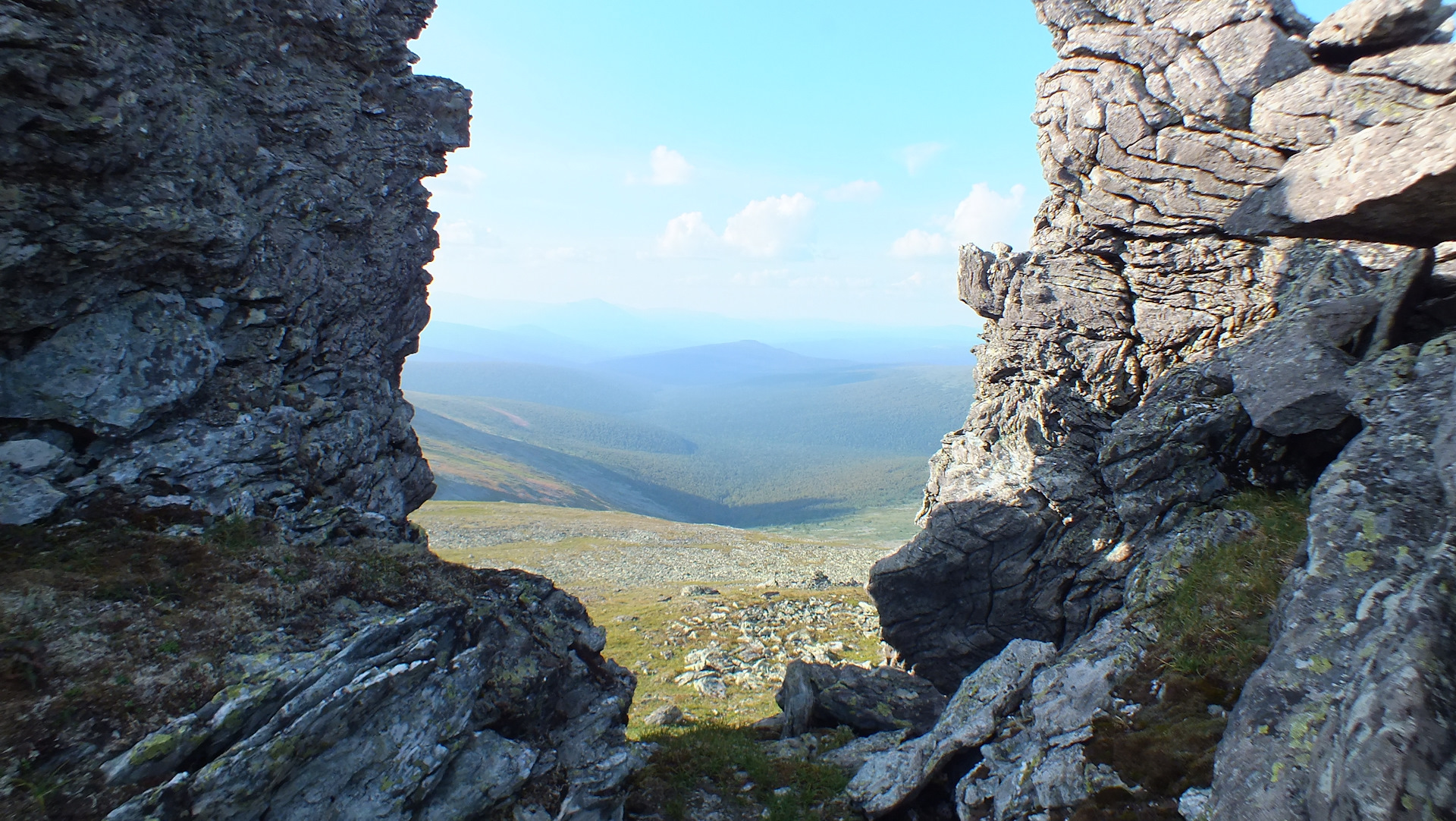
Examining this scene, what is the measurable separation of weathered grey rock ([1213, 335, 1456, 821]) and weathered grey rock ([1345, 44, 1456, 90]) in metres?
11.0

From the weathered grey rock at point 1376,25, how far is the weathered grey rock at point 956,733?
23.2 meters

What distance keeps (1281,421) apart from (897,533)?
167568 mm

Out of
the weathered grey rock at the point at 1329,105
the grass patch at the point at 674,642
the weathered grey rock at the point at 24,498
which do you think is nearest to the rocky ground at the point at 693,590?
the grass patch at the point at 674,642

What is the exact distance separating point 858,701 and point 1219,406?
17764 mm

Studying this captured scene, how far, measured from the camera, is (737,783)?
2181 cm

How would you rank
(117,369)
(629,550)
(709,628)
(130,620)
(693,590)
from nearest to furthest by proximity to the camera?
1. (130,620)
2. (117,369)
3. (709,628)
4. (693,590)
5. (629,550)

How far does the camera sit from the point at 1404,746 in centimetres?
757

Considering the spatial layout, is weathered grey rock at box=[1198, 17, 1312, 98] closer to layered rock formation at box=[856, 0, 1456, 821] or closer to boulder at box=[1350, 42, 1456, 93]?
layered rock formation at box=[856, 0, 1456, 821]

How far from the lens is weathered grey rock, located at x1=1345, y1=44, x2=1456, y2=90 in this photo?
1931 cm

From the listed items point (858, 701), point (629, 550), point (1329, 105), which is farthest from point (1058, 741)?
point (629, 550)

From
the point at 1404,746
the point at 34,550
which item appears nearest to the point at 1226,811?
the point at 1404,746

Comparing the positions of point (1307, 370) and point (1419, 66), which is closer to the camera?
point (1307, 370)

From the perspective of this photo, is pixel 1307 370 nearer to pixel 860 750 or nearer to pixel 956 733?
pixel 956 733

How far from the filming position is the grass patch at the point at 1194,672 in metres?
11.9
